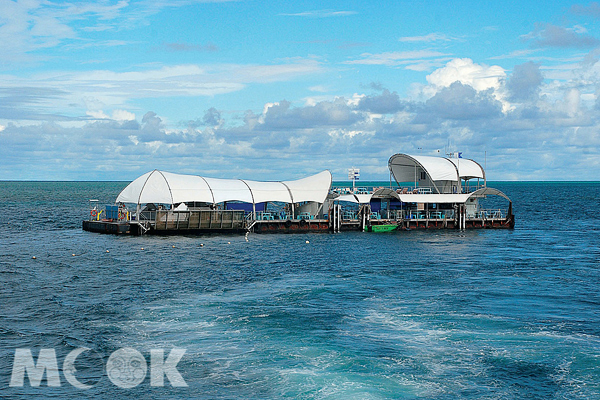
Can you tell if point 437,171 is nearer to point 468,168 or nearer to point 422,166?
point 422,166

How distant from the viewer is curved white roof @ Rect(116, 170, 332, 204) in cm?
7988

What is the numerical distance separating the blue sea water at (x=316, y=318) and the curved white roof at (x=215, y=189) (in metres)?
12.8

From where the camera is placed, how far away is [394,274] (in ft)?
171

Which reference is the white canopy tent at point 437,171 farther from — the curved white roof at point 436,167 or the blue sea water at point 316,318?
the blue sea water at point 316,318

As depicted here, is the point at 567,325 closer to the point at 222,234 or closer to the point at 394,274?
the point at 394,274

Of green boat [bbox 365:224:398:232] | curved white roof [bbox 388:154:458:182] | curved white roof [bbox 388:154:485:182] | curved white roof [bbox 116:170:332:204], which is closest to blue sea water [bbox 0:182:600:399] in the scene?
curved white roof [bbox 116:170:332:204]

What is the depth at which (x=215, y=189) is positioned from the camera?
84500mm

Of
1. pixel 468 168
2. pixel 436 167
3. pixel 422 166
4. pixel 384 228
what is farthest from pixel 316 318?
pixel 468 168

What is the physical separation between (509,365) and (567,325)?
923 cm

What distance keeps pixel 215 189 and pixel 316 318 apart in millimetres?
51329

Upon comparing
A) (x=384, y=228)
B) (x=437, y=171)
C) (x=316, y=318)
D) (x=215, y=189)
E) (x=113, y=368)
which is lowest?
(x=113, y=368)

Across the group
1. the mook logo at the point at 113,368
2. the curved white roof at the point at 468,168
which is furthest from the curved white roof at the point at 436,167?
the mook logo at the point at 113,368

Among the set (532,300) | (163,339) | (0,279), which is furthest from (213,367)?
(0,279)

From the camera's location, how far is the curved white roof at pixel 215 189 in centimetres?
7988
